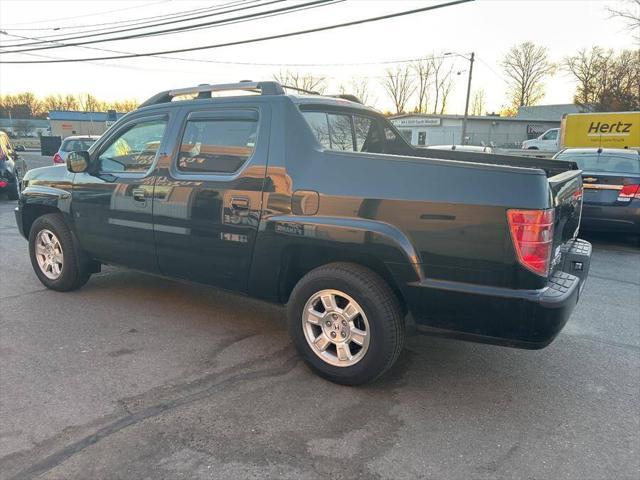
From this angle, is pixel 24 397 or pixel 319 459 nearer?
pixel 319 459

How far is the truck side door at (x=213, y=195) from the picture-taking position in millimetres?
3547

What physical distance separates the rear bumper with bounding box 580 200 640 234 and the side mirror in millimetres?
6969

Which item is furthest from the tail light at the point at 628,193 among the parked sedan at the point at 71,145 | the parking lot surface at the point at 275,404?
the parked sedan at the point at 71,145

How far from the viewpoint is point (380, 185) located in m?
3.00

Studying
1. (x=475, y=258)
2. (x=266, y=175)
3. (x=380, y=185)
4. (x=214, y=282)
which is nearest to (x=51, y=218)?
(x=214, y=282)

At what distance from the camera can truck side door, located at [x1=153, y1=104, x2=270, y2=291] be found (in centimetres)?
355

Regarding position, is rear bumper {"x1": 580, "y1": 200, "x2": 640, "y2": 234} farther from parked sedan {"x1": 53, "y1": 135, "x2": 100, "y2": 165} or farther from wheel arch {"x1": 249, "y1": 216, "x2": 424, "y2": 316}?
parked sedan {"x1": 53, "y1": 135, "x2": 100, "y2": 165}

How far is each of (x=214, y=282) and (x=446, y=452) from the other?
2.11 m

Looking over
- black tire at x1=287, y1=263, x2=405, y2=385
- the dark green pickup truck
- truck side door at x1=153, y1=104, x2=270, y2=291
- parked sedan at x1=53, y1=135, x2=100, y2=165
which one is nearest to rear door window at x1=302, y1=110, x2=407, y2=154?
the dark green pickup truck

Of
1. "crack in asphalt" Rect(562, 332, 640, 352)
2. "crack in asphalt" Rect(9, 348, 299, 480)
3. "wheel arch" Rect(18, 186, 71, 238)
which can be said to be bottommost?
"crack in asphalt" Rect(9, 348, 299, 480)

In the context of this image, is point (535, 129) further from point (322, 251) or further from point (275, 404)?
point (275, 404)

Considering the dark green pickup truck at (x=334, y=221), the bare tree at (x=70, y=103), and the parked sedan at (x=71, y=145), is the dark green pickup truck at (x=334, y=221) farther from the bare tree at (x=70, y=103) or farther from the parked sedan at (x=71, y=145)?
the bare tree at (x=70, y=103)

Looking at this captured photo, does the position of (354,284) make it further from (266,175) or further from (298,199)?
(266,175)

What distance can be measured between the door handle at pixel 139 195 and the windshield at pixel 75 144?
12.1m
